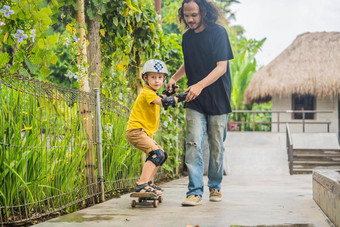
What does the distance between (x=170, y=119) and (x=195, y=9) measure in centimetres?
395

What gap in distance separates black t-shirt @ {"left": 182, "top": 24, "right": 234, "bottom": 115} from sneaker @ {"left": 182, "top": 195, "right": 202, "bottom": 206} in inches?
34.3

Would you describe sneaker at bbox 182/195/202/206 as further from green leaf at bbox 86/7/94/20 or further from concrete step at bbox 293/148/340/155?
concrete step at bbox 293/148/340/155

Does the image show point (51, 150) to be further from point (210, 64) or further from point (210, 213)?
point (210, 64)

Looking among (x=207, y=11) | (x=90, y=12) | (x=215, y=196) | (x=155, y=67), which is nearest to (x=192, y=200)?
(x=215, y=196)

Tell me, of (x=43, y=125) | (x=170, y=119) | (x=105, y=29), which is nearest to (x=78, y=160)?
(x=43, y=125)

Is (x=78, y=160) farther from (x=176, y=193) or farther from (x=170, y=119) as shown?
(x=170, y=119)

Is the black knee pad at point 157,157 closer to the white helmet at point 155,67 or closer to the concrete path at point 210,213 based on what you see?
the concrete path at point 210,213

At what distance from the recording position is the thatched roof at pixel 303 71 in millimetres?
23812

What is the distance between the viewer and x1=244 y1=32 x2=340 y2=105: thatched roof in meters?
23.8

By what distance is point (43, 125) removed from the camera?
425 cm

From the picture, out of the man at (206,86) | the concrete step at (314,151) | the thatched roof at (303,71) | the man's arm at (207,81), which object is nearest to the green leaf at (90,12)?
the man at (206,86)

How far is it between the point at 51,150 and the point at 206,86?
1681mm

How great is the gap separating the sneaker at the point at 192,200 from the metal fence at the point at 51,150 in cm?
97

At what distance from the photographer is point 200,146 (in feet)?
17.1
